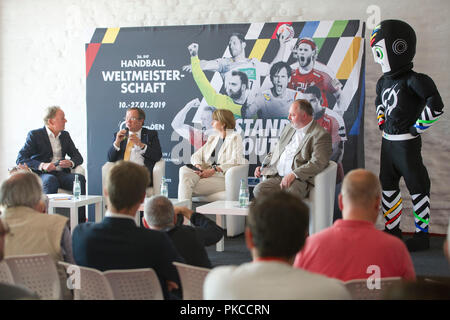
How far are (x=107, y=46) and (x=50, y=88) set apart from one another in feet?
4.42

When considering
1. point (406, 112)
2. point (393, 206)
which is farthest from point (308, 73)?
point (393, 206)

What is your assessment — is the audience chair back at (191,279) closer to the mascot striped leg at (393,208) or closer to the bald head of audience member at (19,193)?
the bald head of audience member at (19,193)

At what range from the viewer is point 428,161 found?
6223 mm

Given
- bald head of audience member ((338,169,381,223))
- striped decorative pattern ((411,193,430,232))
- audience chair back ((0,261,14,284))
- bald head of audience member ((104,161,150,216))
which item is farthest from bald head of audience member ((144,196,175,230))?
striped decorative pattern ((411,193,430,232))

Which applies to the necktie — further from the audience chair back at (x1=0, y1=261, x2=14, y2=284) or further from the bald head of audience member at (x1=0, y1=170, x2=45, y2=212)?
the audience chair back at (x1=0, y1=261, x2=14, y2=284)

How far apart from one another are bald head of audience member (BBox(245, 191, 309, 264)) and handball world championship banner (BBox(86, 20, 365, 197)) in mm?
4286

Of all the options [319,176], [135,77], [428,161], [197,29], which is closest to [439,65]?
[428,161]

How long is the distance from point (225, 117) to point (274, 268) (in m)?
4.55

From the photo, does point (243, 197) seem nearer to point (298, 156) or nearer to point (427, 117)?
point (298, 156)

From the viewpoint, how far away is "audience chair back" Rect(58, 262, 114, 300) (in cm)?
230

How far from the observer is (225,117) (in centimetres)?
612

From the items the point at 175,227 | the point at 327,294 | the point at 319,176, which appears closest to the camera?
the point at 327,294

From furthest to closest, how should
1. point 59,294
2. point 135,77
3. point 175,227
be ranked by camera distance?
point 135,77 < point 175,227 < point 59,294
